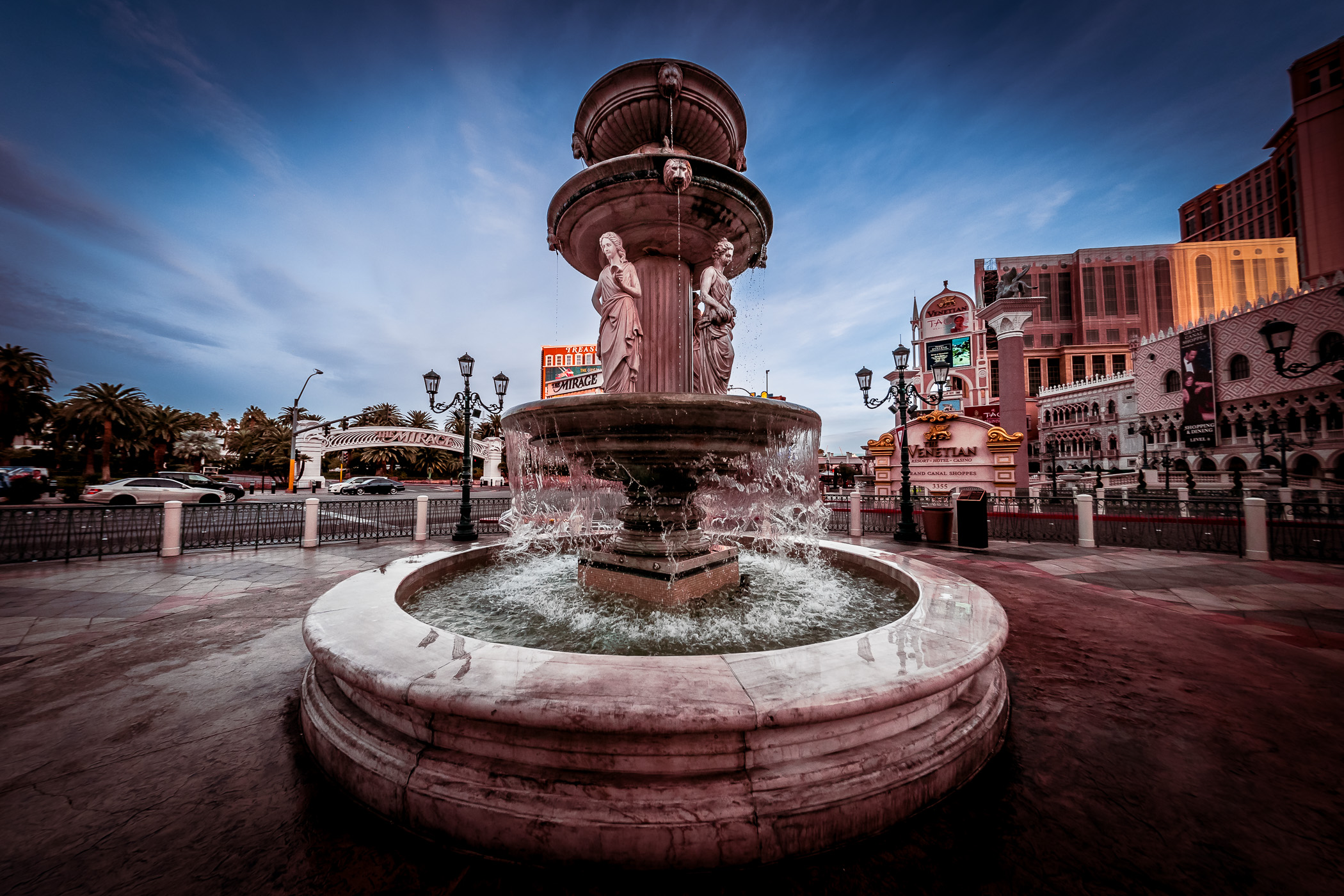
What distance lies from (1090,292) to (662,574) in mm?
65648

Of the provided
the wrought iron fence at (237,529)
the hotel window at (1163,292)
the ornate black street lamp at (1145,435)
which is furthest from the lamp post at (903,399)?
the hotel window at (1163,292)

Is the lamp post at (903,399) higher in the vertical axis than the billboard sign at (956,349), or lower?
→ lower

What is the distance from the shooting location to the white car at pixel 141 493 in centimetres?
1870

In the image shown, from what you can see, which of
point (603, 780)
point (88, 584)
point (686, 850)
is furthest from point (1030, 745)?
point (88, 584)

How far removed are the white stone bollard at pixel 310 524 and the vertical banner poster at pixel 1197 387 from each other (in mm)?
45675

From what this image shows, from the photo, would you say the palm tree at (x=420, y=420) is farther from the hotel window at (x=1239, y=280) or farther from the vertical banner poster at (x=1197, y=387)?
the hotel window at (x=1239, y=280)

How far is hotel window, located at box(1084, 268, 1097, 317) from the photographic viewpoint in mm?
48219

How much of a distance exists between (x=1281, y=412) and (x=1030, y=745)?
132 ft

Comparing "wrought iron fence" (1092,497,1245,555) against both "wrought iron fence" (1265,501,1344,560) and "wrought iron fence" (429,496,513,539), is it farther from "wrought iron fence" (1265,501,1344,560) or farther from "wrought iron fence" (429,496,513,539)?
"wrought iron fence" (429,496,513,539)

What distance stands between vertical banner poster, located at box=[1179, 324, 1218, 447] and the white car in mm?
53815

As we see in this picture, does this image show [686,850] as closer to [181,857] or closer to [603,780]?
[603,780]

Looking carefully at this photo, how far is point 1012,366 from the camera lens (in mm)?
26375

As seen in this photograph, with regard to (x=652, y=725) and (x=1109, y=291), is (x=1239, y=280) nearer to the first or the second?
(x=1109, y=291)

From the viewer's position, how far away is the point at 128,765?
2037mm
